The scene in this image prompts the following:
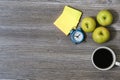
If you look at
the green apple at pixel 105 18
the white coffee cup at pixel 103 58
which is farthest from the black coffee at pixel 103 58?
the green apple at pixel 105 18

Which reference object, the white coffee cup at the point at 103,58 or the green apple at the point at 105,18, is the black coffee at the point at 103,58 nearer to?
the white coffee cup at the point at 103,58

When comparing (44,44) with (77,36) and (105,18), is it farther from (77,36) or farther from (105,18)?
(105,18)

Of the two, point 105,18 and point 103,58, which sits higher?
point 105,18

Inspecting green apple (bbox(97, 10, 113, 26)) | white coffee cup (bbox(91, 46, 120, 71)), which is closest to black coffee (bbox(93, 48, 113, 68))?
white coffee cup (bbox(91, 46, 120, 71))

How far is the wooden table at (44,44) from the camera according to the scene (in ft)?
3.08

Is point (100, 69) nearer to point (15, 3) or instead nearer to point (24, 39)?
point (24, 39)

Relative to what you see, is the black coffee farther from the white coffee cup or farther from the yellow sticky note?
the yellow sticky note

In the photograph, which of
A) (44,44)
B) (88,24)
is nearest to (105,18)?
(88,24)

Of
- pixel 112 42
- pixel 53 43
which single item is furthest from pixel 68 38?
pixel 112 42

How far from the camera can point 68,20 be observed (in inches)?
38.9

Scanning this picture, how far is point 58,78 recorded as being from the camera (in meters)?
0.94

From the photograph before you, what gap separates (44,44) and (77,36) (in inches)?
5.0

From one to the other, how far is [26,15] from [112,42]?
0.34 metres

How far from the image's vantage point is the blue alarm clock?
0.95 m
